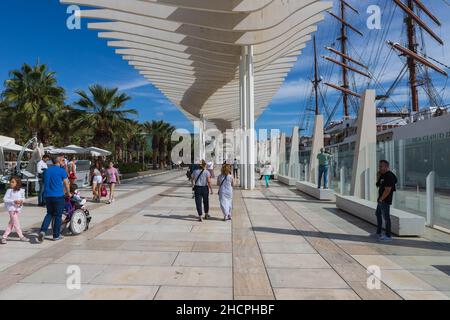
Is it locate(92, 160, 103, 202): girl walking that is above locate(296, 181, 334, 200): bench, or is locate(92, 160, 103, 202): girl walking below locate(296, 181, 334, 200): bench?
above

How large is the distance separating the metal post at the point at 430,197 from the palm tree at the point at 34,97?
2610 cm

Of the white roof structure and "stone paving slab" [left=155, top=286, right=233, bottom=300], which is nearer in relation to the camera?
"stone paving slab" [left=155, top=286, right=233, bottom=300]

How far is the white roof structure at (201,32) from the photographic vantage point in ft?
50.1

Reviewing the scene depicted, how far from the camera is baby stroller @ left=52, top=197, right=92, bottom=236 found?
815 cm

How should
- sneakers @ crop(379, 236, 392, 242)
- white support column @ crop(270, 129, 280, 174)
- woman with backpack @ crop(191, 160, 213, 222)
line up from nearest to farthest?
sneakers @ crop(379, 236, 392, 242), woman with backpack @ crop(191, 160, 213, 222), white support column @ crop(270, 129, 280, 174)

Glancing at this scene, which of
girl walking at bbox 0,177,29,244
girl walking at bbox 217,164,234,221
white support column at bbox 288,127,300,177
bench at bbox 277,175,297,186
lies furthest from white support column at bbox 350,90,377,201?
white support column at bbox 288,127,300,177

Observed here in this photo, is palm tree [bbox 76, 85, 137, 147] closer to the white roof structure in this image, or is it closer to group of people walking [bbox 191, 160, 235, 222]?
the white roof structure

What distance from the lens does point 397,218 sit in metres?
8.25

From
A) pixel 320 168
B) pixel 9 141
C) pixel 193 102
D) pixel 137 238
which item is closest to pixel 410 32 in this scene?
pixel 193 102

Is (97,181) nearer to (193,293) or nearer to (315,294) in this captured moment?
(193,293)

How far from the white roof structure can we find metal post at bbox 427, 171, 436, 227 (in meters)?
8.75

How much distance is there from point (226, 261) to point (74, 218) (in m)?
3.59

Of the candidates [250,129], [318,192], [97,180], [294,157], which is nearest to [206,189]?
[97,180]
